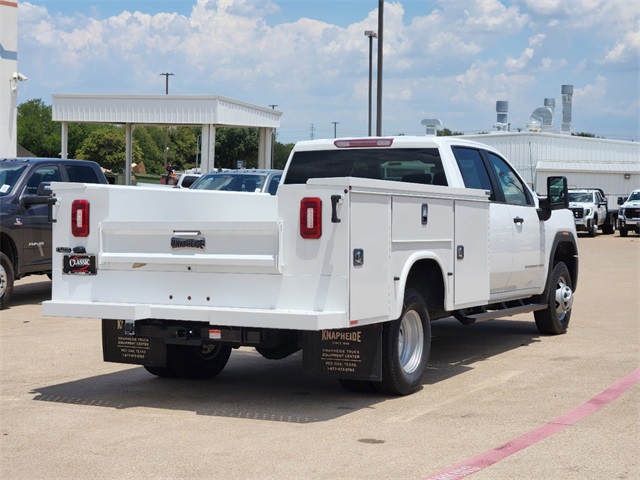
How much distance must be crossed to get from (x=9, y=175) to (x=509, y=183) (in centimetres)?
788

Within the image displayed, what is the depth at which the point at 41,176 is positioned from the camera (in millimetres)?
15898

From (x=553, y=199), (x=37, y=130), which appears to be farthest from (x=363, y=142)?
(x=37, y=130)

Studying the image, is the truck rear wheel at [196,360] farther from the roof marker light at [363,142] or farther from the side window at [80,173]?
the side window at [80,173]

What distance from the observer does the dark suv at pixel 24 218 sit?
15.0m

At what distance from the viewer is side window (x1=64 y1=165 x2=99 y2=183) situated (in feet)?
53.6

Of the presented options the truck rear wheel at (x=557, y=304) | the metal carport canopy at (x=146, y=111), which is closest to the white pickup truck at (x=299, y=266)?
the truck rear wheel at (x=557, y=304)

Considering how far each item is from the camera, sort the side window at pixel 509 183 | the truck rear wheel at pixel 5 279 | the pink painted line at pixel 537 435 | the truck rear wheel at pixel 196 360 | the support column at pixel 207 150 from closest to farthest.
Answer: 1. the pink painted line at pixel 537 435
2. the truck rear wheel at pixel 196 360
3. the side window at pixel 509 183
4. the truck rear wheel at pixel 5 279
5. the support column at pixel 207 150

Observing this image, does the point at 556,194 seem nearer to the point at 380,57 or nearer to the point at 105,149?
the point at 380,57

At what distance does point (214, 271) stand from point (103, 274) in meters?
1.05

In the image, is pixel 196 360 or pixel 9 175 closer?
pixel 196 360

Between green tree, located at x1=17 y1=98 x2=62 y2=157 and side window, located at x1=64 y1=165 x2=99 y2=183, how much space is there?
106 meters

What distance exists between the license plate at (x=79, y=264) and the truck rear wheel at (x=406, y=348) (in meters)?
2.47

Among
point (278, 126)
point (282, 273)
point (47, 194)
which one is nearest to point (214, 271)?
point (282, 273)

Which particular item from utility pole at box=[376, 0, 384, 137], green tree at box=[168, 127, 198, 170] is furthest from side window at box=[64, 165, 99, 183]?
green tree at box=[168, 127, 198, 170]
